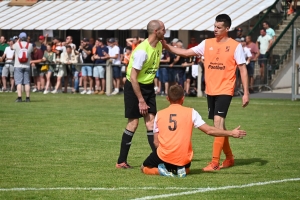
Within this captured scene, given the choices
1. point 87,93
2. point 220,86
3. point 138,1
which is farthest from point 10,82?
point 220,86

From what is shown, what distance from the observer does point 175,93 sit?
10.3 meters

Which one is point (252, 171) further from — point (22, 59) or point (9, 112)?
point (22, 59)

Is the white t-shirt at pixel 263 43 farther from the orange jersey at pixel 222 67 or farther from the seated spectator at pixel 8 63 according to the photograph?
the orange jersey at pixel 222 67

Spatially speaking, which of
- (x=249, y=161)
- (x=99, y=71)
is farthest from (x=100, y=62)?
(x=249, y=161)

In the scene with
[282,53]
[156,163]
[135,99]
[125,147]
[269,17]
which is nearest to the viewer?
[156,163]

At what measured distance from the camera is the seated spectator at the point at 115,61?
2927 centimetres

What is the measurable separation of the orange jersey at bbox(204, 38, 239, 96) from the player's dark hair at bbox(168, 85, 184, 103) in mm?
1295

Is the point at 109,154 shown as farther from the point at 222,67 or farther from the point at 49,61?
the point at 49,61

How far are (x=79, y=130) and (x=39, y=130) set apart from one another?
83cm

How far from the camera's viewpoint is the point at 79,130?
1667 centimetres

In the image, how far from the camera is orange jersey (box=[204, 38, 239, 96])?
1148 cm

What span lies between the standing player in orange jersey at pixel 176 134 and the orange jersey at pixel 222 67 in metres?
1.27

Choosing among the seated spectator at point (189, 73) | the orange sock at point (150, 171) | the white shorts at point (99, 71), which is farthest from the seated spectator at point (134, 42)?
the orange sock at point (150, 171)

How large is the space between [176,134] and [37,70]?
21.7m
